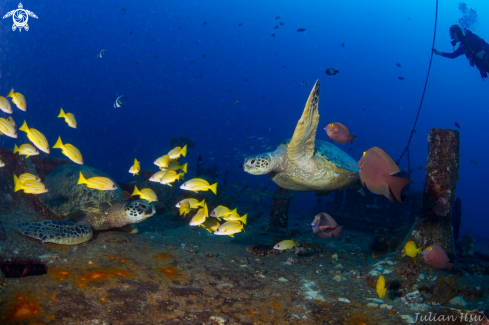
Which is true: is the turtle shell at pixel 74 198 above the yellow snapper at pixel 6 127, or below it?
below

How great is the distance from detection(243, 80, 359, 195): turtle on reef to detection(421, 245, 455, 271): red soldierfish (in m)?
2.08

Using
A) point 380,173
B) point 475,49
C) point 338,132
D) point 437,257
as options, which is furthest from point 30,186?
point 475,49

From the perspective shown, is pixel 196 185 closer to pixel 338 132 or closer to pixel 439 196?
pixel 338 132

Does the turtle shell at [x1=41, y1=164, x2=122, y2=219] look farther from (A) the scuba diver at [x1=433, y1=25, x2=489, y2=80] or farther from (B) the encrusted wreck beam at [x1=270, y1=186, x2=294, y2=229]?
(A) the scuba diver at [x1=433, y1=25, x2=489, y2=80]

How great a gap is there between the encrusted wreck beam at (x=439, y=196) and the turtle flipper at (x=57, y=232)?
17.8ft

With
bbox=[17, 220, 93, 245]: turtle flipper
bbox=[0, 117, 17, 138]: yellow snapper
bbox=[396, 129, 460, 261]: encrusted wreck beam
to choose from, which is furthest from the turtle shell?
bbox=[396, 129, 460, 261]: encrusted wreck beam

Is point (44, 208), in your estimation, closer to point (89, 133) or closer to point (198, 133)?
point (89, 133)

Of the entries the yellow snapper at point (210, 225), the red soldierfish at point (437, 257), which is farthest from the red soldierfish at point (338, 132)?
the yellow snapper at point (210, 225)

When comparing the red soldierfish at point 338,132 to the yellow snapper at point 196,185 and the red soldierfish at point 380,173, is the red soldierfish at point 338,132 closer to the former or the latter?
the red soldierfish at point 380,173

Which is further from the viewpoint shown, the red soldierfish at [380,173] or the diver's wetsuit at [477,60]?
the diver's wetsuit at [477,60]

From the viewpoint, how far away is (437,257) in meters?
3.64

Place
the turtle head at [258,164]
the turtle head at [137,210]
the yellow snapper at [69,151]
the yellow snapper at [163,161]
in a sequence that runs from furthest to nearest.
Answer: the turtle head at [258,164] → the yellow snapper at [163,161] → the turtle head at [137,210] → the yellow snapper at [69,151]

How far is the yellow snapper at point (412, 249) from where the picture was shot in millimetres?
3678

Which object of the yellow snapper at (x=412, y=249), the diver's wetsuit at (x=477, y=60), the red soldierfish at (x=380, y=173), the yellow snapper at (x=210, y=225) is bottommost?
the yellow snapper at (x=210, y=225)
